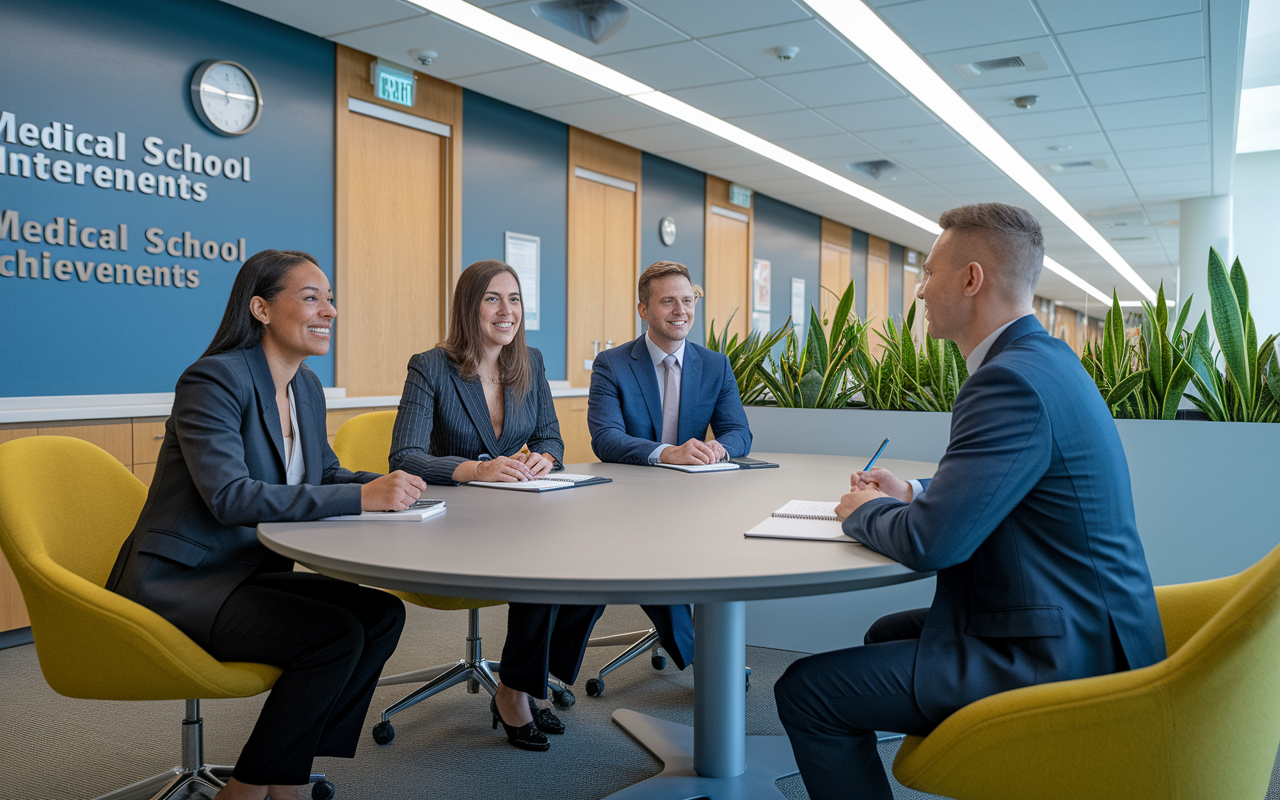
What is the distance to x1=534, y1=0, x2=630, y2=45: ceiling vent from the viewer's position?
181 inches

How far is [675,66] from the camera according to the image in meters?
5.48

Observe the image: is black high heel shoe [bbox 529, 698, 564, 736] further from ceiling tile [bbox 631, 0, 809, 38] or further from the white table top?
ceiling tile [bbox 631, 0, 809, 38]

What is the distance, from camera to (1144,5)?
4.48 m

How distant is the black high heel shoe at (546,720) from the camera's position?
250 centimetres

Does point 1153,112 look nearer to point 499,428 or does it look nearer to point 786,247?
point 786,247

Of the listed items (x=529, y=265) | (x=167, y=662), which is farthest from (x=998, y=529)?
(x=529, y=265)

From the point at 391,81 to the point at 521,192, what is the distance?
1.36 m

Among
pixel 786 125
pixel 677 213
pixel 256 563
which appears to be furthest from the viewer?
pixel 677 213

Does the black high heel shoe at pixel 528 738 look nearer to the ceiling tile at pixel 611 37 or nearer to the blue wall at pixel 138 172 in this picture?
the blue wall at pixel 138 172

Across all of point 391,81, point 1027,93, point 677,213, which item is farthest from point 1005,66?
point 391,81

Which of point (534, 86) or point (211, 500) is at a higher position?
point (534, 86)

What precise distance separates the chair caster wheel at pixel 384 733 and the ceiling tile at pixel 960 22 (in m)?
4.01

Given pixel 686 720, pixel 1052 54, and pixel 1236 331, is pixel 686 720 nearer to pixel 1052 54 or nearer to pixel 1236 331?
pixel 1236 331

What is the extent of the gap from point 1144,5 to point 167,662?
5065 millimetres
